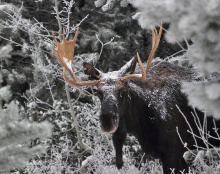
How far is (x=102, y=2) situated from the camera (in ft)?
21.4

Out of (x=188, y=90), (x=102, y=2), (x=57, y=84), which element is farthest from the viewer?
(x=57, y=84)

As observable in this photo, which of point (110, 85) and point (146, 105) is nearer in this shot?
point (110, 85)

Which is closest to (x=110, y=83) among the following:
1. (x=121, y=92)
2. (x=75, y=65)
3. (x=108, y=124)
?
(x=121, y=92)

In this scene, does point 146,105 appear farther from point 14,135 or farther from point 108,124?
point 14,135

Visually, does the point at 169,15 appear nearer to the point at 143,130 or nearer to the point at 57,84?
the point at 143,130

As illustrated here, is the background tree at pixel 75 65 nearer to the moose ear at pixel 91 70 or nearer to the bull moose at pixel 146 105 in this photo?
the bull moose at pixel 146 105

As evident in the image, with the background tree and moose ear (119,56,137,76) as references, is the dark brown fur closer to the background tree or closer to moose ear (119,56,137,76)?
moose ear (119,56,137,76)

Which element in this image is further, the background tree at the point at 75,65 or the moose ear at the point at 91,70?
the background tree at the point at 75,65

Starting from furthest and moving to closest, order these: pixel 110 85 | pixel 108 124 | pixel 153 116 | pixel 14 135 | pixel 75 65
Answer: pixel 75 65, pixel 153 116, pixel 110 85, pixel 108 124, pixel 14 135

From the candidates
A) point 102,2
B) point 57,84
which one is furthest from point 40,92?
Result: point 102,2

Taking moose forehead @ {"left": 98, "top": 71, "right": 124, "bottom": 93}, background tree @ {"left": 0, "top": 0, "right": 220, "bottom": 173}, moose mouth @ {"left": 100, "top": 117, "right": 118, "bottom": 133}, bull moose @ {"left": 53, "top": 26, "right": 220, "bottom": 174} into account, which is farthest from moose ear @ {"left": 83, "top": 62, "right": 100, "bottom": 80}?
background tree @ {"left": 0, "top": 0, "right": 220, "bottom": 173}

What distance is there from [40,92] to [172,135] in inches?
155

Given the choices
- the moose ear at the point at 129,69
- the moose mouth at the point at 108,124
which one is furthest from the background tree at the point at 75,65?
the moose mouth at the point at 108,124

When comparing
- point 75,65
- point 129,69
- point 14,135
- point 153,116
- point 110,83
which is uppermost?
point 75,65
